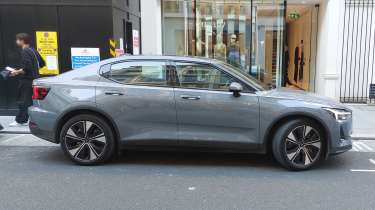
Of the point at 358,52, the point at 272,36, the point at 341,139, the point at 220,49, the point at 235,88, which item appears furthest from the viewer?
the point at 272,36

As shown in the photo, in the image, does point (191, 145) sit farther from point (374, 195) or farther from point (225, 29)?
point (225, 29)

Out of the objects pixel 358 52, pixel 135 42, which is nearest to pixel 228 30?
pixel 135 42

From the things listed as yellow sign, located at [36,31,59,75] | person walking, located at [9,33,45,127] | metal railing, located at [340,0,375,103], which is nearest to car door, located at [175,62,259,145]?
person walking, located at [9,33,45,127]

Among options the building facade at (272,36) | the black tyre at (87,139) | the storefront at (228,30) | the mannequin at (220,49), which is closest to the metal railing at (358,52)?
the building facade at (272,36)

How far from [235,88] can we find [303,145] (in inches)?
47.5

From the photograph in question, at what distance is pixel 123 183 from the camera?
4746 mm

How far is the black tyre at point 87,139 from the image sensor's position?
5387mm

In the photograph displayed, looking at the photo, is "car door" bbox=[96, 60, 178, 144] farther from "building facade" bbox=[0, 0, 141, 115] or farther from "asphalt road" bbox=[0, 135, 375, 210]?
"building facade" bbox=[0, 0, 141, 115]

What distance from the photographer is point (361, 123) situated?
8.33 meters

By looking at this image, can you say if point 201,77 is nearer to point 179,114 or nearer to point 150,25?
point 179,114

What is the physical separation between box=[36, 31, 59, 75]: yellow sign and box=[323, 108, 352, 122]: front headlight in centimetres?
633

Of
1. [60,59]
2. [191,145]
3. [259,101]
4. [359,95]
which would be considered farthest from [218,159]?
[359,95]

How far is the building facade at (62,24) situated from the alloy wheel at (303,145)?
5263 millimetres

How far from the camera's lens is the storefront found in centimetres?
1163
